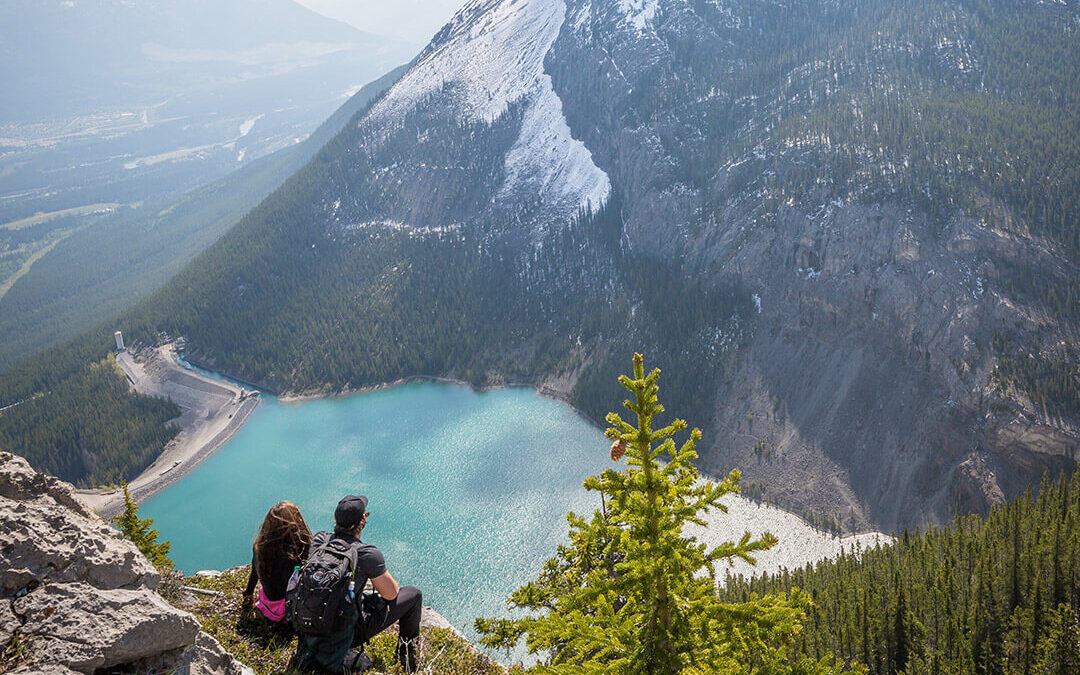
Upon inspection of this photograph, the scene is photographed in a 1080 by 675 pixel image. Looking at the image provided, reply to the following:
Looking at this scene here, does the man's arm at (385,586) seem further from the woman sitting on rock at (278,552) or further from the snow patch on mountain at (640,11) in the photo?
the snow patch on mountain at (640,11)

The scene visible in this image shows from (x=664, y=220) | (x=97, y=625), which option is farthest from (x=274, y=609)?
(x=664, y=220)

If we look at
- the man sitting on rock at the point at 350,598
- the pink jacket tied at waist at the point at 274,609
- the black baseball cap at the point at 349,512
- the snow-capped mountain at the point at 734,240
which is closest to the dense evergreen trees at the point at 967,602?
the snow-capped mountain at the point at 734,240

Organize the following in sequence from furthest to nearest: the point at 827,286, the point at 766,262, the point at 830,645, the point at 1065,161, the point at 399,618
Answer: the point at 766,262 < the point at 827,286 < the point at 1065,161 < the point at 830,645 < the point at 399,618

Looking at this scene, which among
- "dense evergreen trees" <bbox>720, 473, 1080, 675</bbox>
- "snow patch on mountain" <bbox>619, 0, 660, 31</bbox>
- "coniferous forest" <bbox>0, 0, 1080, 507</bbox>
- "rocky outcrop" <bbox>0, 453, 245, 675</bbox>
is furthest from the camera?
"snow patch on mountain" <bbox>619, 0, 660, 31</bbox>

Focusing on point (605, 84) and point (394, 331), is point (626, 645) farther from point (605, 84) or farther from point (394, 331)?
point (605, 84)

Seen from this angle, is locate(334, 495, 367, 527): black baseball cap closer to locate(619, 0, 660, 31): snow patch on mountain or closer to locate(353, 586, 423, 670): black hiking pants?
locate(353, 586, 423, 670): black hiking pants

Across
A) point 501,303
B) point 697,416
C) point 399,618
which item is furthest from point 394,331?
point 399,618

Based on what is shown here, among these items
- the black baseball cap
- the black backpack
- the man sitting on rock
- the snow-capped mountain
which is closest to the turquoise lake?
the snow-capped mountain
